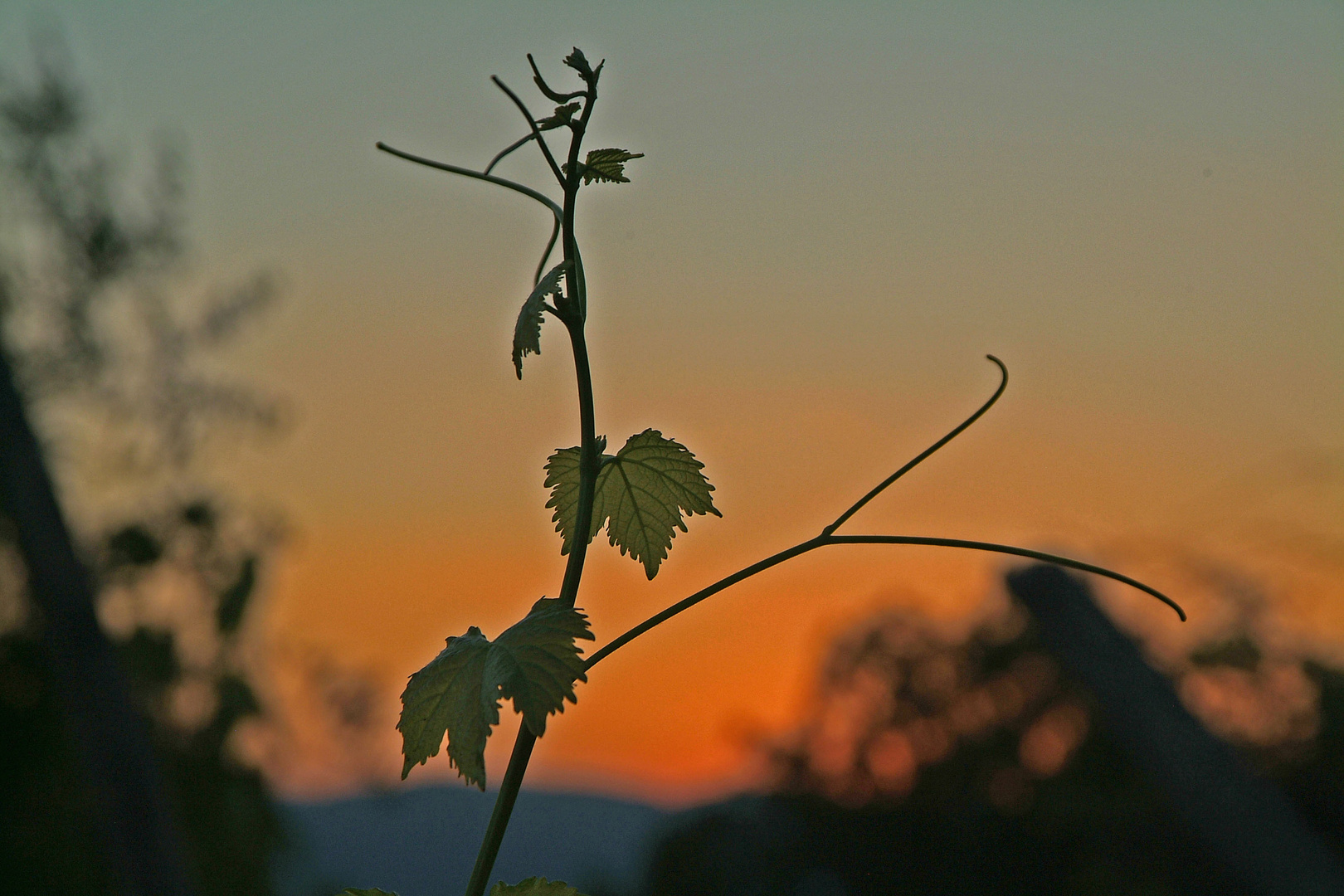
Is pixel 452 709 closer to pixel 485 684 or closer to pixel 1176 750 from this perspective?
pixel 485 684

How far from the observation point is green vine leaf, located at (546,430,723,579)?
1.24 feet

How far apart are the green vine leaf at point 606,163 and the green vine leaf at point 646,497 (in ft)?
0.31

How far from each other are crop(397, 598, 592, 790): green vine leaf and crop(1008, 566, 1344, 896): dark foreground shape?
52.2 inches

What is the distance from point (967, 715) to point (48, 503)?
268 cm

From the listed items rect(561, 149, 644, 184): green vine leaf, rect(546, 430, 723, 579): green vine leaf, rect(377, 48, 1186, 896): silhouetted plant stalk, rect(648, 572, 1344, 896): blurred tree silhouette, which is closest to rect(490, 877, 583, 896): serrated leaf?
rect(377, 48, 1186, 896): silhouetted plant stalk

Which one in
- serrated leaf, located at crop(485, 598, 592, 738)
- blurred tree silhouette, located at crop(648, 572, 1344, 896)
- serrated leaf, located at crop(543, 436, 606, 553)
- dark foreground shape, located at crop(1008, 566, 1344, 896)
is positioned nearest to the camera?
serrated leaf, located at crop(485, 598, 592, 738)

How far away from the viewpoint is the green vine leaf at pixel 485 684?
28 centimetres

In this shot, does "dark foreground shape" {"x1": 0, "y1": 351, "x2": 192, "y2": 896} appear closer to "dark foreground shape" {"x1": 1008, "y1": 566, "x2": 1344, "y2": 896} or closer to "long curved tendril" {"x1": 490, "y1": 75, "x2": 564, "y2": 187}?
"dark foreground shape" {"x1": 1008, "y1": 566, "x2": 1344, "y2": 896}

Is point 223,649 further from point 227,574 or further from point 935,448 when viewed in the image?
point 935,448

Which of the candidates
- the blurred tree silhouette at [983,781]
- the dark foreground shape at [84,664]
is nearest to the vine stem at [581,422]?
the dark foreground shape at [84,664]

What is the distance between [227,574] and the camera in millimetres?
4500

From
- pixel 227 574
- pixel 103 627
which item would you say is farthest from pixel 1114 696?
pixel 227 574

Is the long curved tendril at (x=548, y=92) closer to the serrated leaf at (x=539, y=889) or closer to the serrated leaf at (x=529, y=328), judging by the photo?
the serrated leaf at (x=529, y=328)

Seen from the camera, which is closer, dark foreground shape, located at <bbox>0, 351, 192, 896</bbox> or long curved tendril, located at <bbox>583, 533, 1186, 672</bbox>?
long curved tendril, located at <bbox>583, 533, 1186, 672</bbox>
